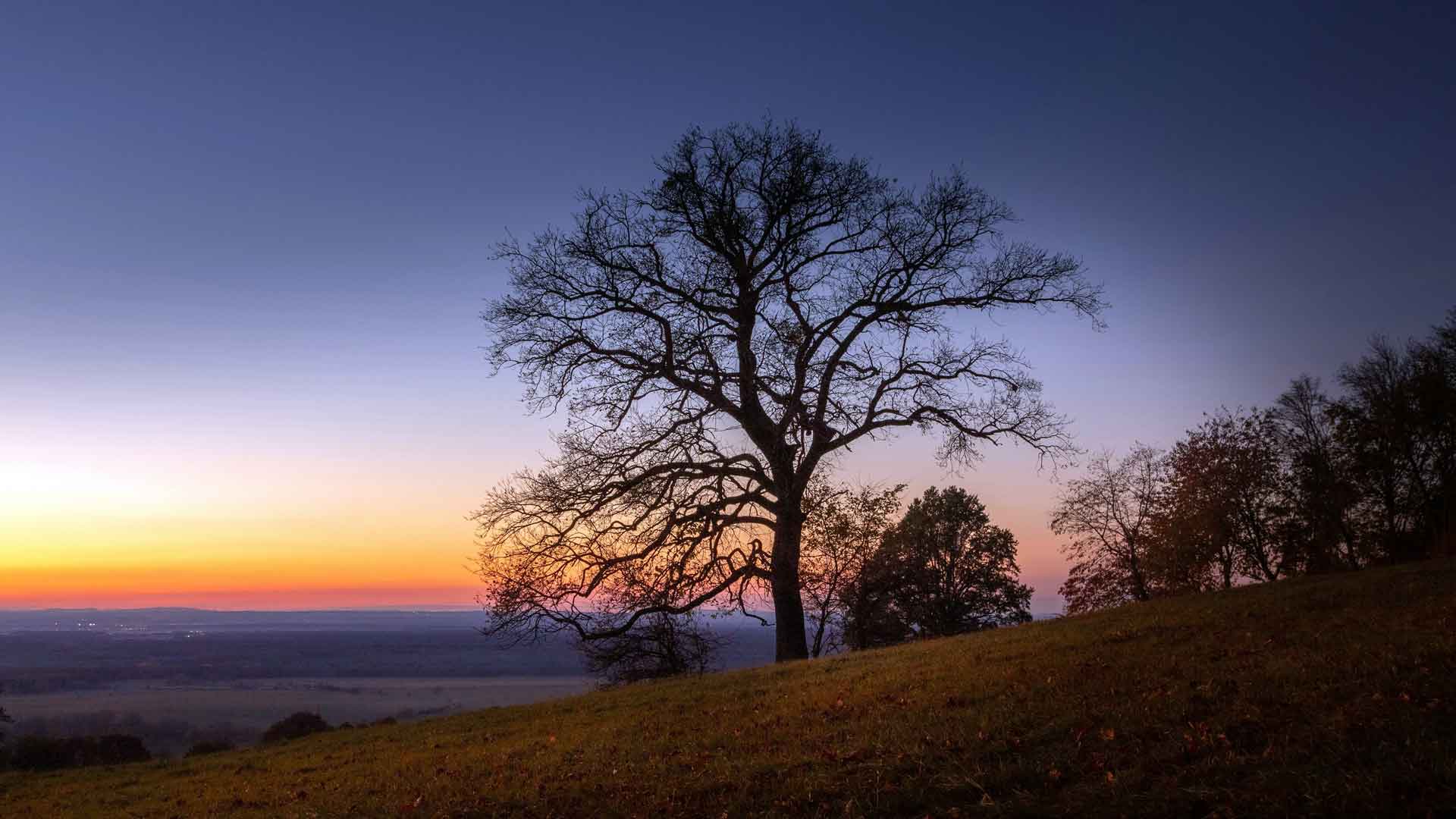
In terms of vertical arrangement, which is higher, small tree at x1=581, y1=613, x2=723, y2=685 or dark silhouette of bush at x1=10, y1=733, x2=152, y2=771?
small tree at x1=581, y1=613, x2=723, y2=685

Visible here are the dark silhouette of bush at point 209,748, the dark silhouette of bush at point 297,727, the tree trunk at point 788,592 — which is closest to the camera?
the dark silhouette of bush at point 209,748

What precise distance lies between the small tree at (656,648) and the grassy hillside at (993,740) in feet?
12.8

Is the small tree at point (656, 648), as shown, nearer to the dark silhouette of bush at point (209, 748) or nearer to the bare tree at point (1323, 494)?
the dark silhouette of bush at point (209, 748)

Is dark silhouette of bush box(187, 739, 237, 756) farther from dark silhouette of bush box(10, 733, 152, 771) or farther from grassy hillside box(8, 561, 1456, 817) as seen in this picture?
grassy hillside box(8, 561, 1456, 817)

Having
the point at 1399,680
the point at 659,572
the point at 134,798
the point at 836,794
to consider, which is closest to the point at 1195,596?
the point at 1399,680

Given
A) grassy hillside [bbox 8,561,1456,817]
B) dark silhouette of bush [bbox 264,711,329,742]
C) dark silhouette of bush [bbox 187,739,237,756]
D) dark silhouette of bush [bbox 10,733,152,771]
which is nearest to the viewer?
grassy hillside [bbox 8,561,1456,817]

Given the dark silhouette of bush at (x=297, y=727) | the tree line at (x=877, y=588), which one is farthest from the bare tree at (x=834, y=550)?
the dark silhouette of bush at (x=297, y=727)

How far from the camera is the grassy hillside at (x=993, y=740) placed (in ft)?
24.3

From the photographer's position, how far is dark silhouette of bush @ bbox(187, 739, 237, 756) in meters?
21.0

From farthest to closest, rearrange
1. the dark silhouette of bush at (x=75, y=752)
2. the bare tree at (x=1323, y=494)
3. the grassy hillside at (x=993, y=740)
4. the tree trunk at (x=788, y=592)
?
1. the bare tree at (x=1323, y=494)
2. the tree trunk at (x=788, y=592)
3. the dark silhouette of bush at (x=75, y=752)
4. the grassy hillside at (x=993, y=740)

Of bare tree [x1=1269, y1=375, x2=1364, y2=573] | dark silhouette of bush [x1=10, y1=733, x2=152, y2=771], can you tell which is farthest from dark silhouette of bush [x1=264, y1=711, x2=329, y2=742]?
bare tree [x1=1269, y1=375, x2=1364, y2=573]

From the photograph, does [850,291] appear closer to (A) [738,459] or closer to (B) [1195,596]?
(A) [738,459]

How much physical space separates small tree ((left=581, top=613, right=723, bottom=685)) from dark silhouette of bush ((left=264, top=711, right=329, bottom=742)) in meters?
7.42

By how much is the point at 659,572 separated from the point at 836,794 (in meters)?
13.0
